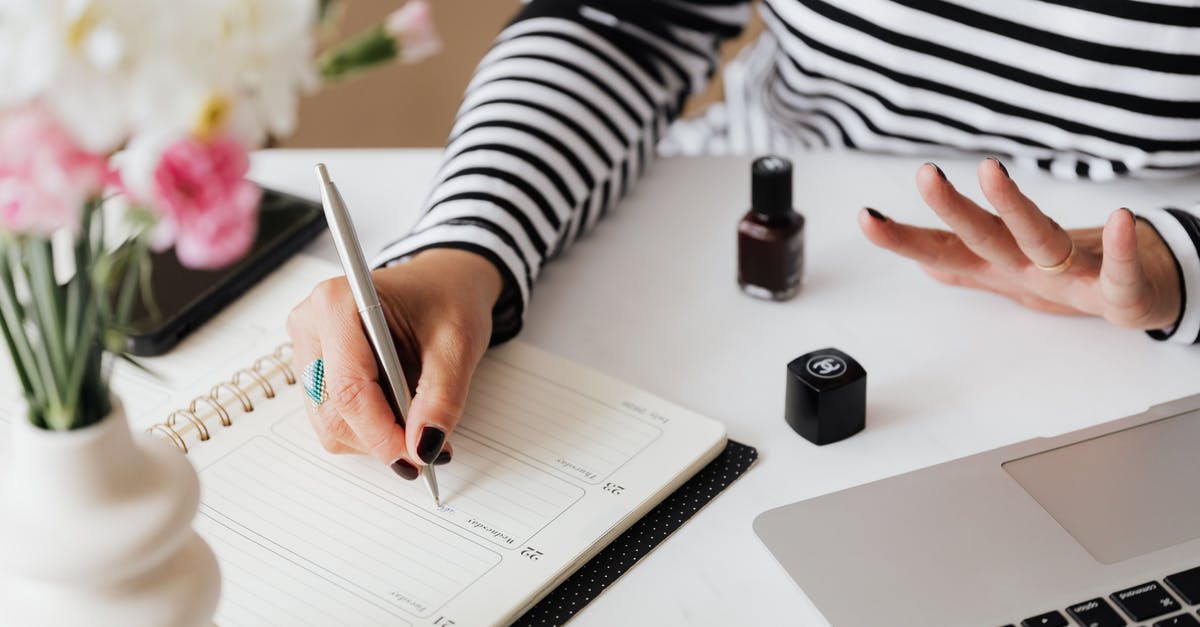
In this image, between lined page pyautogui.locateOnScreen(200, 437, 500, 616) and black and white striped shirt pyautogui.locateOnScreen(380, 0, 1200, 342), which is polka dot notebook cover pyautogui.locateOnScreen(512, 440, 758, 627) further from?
black and white striped shirt pyautogui.locateOnScreen(380, 0, 1200, 342)

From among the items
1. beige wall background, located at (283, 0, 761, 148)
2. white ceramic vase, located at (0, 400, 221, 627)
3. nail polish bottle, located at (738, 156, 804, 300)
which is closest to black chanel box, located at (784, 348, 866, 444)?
nail polish bottle, located at (738, 156, 804, 300)

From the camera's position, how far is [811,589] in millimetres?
542

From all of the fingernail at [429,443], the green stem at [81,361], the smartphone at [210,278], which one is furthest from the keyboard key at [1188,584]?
the smartphone at [210,278]

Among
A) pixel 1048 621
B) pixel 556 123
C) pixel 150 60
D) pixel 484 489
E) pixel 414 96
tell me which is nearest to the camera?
pixel 150 60

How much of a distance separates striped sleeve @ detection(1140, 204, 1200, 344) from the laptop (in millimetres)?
84

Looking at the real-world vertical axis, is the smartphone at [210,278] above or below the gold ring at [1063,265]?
below

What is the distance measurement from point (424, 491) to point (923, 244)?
0.35 meters

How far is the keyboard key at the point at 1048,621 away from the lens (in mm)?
511

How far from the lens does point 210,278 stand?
2.53 feet

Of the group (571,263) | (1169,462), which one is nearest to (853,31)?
(571,263)

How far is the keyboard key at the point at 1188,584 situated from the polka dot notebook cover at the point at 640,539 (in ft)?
0.70

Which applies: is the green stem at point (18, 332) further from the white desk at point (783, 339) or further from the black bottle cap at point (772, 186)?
the black bottle cap at point (772, 186)

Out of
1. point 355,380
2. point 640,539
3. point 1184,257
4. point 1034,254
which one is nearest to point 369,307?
point 355,380

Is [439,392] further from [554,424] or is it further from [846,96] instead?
[846,96]
